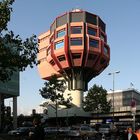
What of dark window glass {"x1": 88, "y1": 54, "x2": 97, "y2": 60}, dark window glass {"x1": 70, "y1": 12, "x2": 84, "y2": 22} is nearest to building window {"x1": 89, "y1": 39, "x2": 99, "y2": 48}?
dark window glass {"x1": 88, "y1": 54, "x2": 97, "y2": 60}

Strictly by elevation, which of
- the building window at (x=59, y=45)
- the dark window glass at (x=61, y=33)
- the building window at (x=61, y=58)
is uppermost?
the dark window glass at (x=61, y=33)

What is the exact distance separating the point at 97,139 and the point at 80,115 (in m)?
81.2

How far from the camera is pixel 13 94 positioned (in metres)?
101

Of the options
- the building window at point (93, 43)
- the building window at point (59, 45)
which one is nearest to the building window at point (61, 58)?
the building window at point (59, 45)

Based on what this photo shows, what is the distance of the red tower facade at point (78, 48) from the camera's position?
429ft

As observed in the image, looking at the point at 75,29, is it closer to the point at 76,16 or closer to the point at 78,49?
the point at 76,16

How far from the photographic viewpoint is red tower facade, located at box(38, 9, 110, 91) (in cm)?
13088

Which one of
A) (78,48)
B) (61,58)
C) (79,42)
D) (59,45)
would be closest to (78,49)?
(78,48)

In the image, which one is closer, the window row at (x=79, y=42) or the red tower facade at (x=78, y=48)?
the red tower facade at (x=78, y=48)

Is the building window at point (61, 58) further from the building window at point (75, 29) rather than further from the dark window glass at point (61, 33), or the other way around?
the building window at point (75, 29)

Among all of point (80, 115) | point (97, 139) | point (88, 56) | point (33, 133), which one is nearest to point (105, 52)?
point (88, 56)

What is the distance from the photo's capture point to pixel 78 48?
130000mm

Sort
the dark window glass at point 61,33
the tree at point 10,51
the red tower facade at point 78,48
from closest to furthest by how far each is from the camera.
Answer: the tree at point 10,51, the red tower facade at point 78,48, the dark window glass at point 61,33

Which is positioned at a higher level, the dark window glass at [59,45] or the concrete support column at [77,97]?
the dark window glass at [59,45]
